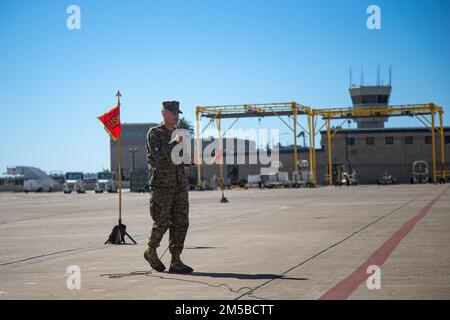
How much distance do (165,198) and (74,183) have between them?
73.9 m

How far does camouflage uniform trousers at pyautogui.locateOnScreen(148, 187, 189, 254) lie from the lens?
909cm

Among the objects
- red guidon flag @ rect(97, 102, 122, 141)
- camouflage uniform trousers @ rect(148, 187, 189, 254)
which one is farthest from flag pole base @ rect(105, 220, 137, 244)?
camouflage uniform trousers @ rect(148, 187, 189, 254)

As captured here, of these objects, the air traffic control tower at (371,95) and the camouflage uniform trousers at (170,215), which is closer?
the camouflage uniform trousers at (170,215)

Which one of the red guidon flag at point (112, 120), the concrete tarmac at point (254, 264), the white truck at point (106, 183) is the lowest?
the concrete tarmac at point (254, 264)

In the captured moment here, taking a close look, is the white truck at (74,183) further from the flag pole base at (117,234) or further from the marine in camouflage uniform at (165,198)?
the marine in camouflage uniform at (165,198)

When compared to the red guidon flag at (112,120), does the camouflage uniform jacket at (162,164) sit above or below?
below

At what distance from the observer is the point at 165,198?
29.8 ft

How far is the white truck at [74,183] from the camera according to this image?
8000 centimetres

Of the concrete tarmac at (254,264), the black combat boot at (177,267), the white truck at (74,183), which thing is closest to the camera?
the concrete tarmac at (254,264)

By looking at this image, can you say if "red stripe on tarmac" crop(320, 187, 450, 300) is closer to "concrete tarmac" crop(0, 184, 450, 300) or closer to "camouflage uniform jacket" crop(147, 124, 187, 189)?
"concrete tarmac" crop(0, 184, 450, 300)

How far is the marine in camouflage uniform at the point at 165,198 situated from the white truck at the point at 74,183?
72.1 m

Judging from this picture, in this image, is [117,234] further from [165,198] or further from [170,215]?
[165,198]

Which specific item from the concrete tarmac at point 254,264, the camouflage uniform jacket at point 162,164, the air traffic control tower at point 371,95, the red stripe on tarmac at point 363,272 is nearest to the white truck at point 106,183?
the air traffic control tower at point 371,95
